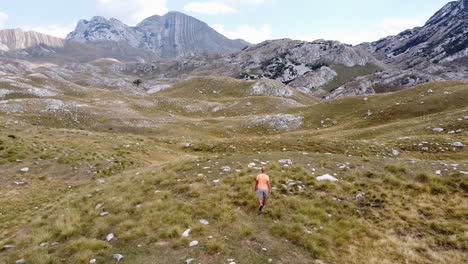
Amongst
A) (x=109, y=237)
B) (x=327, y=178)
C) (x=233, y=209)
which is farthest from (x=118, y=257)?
(x=327, y=178)

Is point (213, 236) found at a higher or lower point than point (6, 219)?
higher

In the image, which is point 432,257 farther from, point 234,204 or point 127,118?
point 127,118

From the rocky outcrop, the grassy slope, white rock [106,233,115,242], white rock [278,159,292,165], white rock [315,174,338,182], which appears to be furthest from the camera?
the rocky outcrop

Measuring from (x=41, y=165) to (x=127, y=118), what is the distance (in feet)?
106

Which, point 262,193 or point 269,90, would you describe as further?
point 269,90

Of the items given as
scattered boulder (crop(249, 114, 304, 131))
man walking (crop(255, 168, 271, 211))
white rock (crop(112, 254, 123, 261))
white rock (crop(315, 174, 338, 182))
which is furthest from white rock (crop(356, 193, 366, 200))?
scattered boulder (crop(249, 114, 304, 131))

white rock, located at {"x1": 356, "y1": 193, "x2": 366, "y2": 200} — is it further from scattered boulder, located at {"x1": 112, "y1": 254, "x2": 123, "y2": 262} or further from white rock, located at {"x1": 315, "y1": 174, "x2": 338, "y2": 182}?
scattered boulder, located at {"x1": 112, "y1": 254, "x2": 123, "y2": 262}

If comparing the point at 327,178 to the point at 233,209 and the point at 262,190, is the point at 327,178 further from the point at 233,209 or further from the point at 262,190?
the point at 233,209

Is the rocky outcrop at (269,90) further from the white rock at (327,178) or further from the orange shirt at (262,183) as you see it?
the orange shirt at (262,183)

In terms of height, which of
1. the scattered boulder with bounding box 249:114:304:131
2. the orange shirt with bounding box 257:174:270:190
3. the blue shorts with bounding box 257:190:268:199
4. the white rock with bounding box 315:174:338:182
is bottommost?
the scattered boulder with bounding box 249:114:304:131

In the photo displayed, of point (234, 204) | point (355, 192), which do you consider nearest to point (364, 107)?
point (355, 192)

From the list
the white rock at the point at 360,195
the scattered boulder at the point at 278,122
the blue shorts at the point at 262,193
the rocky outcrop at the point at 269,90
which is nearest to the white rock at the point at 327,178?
the white rock at the point at 360,195

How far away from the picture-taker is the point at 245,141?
39.6 m

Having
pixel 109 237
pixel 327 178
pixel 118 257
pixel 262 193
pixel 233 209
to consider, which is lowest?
pixel 109 237
